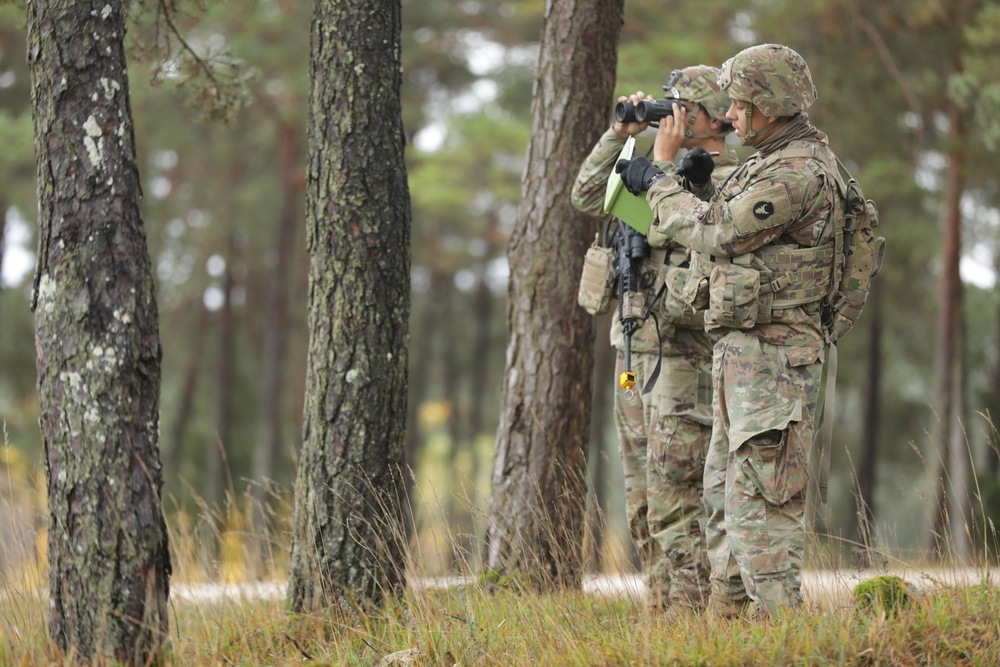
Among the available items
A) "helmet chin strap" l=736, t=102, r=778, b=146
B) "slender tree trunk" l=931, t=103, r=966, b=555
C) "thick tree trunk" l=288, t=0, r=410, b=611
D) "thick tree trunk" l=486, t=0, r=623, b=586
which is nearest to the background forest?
"slender tree trunk" l=931, t=103, r=966, b=555

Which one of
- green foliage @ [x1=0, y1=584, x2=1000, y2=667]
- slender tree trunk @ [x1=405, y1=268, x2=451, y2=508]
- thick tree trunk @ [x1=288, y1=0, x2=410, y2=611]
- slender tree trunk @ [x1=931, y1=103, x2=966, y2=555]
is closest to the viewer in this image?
green foliage @ [x1=0, y1=584, x2=1000, y2=667]

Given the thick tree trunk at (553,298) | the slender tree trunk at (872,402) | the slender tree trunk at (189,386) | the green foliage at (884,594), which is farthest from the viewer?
the slender tree trunk at (189,386)

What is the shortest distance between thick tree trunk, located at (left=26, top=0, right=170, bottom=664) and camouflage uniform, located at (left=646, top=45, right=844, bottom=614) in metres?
2.13

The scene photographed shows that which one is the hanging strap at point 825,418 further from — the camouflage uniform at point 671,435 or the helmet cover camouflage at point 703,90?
the helmet cover camouflage at point 703,90

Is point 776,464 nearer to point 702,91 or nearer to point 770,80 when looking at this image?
point 770,80

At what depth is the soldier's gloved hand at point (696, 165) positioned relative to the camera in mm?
3918

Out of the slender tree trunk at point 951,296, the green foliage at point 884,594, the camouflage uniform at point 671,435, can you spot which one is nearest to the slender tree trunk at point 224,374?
the slender tree trunk at point 951,296

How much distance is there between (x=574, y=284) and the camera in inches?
210

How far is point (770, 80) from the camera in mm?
3678

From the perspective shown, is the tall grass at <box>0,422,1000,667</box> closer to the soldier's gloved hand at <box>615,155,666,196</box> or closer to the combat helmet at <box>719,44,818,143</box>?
the soldier's gloved hand at <box>615,155,666,196</box>

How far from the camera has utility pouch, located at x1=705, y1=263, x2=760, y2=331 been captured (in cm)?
364

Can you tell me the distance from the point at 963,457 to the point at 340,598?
1044cm

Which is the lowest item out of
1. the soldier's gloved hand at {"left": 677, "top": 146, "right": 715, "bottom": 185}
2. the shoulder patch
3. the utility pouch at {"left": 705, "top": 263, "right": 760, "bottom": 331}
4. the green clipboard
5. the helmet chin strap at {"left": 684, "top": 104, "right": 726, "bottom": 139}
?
the utility pouch at {"left": 705, "top": 263, "right": 760, "bottom": 331}

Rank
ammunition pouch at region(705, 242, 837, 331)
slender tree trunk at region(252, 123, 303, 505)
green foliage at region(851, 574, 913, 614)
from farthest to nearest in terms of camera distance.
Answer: slender tree trunk at region(252, 123, 303, 505) → ammunition pouch at region(705, 242, 837, 331) → green foliage at region(851, 574, 913, 614)
